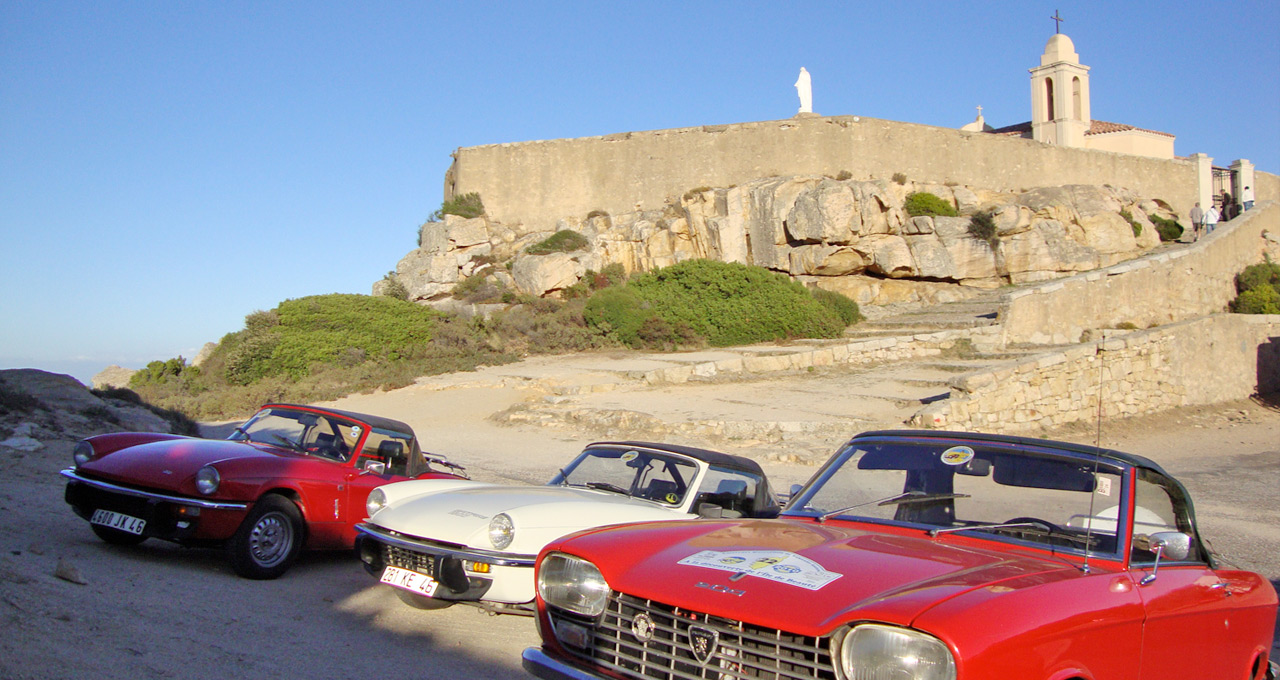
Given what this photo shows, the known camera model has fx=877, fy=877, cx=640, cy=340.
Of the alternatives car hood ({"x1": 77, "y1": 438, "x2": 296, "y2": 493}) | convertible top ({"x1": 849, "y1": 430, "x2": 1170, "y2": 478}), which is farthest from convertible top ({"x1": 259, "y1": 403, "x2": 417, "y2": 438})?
convertible top ({"x1": 849, "y1": 430, "x2": 1170, "y2": 478})

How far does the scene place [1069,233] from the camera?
2748 centimetres

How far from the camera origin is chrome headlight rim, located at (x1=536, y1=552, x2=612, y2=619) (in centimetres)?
294

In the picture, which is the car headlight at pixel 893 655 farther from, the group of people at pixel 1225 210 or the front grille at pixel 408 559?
the group of people at pixel 1225 210

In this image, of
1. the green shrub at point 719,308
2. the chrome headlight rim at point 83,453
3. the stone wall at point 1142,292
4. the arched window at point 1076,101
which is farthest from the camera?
the arched window at point 1076,101

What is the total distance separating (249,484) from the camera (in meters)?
5.38

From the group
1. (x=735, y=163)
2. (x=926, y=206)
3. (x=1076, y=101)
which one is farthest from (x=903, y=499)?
(x=1076, y=101)

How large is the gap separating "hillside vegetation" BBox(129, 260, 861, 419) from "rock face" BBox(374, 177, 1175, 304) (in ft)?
8.83

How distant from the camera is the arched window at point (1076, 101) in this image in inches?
1571

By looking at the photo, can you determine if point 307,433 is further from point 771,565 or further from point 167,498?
point 771,565

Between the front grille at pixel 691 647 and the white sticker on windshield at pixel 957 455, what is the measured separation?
135 cm

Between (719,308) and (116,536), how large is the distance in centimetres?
1867

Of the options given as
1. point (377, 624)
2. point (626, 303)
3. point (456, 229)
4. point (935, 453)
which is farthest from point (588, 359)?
point (935, 453)

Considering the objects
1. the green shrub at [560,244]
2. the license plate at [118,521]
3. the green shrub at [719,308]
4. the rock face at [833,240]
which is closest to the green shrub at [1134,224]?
the rock face at [833,240]

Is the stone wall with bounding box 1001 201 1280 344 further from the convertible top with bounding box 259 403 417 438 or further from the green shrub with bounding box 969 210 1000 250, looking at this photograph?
the convertible top with bounding box 259 403 417 438
